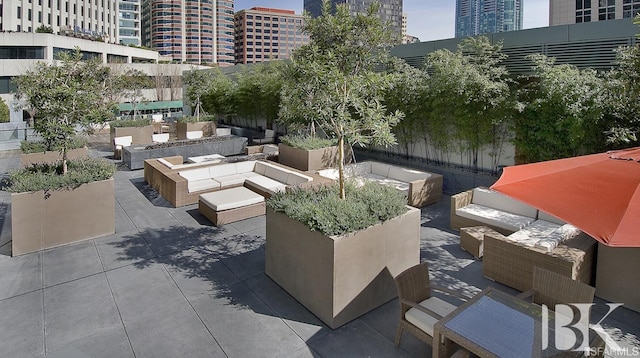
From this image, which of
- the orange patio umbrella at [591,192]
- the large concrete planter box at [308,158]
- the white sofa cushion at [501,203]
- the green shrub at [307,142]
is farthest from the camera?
the green shrub at [307,142]

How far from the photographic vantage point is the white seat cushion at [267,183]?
8484 millimetres

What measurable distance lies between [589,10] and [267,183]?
60165mm

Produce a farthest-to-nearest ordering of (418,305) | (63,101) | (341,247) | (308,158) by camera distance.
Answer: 1. (308,158)
2. (63,101)
3. (341,247)
4. (418,305)

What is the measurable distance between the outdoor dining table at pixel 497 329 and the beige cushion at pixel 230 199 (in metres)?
5.09

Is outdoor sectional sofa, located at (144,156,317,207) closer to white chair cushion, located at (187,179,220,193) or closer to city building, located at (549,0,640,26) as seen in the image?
white chair cushion, located at (187,179,220,193)

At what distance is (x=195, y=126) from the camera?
57.9 feet

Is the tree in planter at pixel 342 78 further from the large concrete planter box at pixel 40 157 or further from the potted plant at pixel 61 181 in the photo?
the large concrete planter box at pixel 40 157

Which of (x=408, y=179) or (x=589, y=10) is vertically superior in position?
(x=589, y=10)

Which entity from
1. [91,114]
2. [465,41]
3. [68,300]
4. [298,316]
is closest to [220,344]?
[298,316]

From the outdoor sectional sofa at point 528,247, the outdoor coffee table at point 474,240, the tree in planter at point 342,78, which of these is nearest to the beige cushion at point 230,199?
the tree in planter at point 342,78

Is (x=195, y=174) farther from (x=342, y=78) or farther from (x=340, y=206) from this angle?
(x=342, y=78)

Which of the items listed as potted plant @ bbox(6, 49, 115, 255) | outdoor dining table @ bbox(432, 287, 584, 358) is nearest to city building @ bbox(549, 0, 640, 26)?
outdoor dining table @ bbox(432, 287, 584, 358)

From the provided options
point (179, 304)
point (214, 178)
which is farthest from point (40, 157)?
point (179, 304)

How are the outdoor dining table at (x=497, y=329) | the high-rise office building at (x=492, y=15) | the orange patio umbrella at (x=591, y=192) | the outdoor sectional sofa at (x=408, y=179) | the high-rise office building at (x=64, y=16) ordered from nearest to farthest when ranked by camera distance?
the orange patio umbrella at (x=591, y=192) < the outdoor dining table at (x=497, y=329) < the outdoor sectional sofa at (x=408, y=179) < the high-rise office building at (x=64, y=16) < the high-rise office building at (x=492, y=15)
